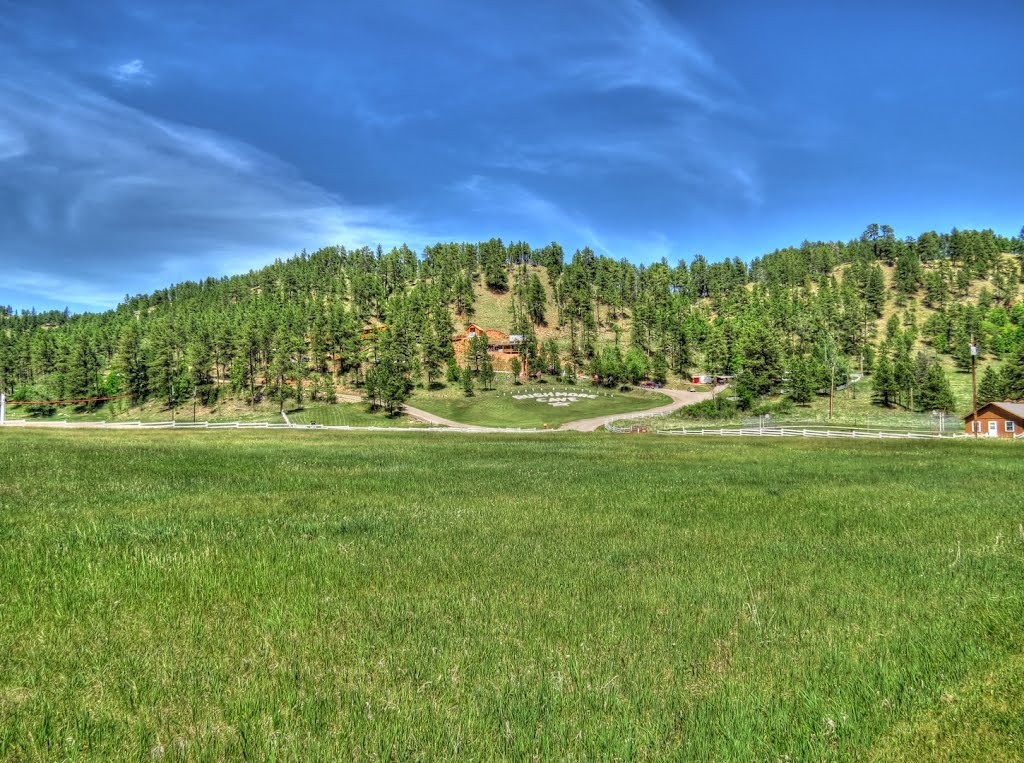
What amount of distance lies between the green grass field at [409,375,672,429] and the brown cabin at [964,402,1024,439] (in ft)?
177

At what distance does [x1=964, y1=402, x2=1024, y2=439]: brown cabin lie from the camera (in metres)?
72.1

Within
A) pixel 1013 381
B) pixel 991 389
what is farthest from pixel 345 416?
pixel 1013 381

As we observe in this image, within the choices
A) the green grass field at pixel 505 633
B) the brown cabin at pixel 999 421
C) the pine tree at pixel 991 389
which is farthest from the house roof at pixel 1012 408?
the green grass field at pixel 505 633

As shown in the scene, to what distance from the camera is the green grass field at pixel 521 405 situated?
108m

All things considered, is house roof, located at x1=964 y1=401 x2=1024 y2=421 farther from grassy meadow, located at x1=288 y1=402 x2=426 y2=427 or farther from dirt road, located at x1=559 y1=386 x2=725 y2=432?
grassy meadow, located at x1=288 y1=402 x2=426 y2=427

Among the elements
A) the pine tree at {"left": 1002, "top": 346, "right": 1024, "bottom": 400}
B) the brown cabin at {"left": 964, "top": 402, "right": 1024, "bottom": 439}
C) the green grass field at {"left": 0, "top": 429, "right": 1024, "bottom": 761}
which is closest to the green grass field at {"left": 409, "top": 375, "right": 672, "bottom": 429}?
the brown cabin at {"left": 964, "top": 402, "right": 1024, "bottom": 439}

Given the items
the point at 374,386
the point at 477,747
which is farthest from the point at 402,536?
the point at 374,386

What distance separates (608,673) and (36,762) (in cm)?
491

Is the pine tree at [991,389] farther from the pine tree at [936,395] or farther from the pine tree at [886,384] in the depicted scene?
the pine tree at [886,384]

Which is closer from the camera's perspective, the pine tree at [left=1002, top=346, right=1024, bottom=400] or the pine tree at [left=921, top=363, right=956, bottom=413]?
the pine tree at [left=921, top=363, right=956, bottom=413]

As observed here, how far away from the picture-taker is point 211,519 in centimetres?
1317

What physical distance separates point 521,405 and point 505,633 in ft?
373

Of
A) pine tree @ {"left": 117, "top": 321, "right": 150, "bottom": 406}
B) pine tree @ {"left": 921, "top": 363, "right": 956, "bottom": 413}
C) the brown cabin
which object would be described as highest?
pine tree @ {"left": 117, "top": 321, "right": 150, "bottom": 406}

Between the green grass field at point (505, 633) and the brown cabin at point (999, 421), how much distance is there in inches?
3073
